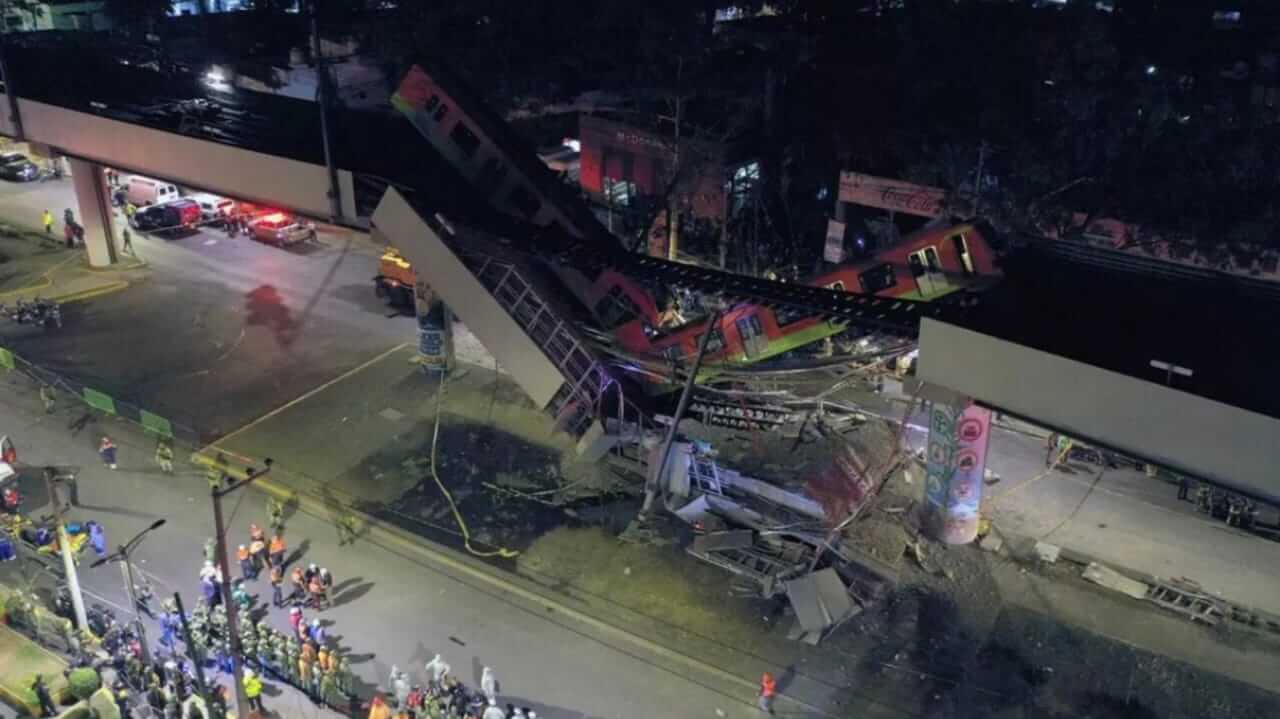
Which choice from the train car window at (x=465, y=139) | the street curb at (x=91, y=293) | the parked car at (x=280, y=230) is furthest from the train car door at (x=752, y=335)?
the street curb at (x=91, y=293)

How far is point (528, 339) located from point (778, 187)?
1321 cm

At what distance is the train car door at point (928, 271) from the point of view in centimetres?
2192

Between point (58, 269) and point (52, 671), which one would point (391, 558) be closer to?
point (52, 671)

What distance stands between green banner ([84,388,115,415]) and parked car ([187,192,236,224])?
16.1m

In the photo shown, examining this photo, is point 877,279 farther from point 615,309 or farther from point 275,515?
point 275,515

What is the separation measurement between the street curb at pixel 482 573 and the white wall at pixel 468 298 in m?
4.24

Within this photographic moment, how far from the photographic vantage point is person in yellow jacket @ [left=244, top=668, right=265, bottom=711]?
1716cm

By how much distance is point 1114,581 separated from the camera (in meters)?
20.6

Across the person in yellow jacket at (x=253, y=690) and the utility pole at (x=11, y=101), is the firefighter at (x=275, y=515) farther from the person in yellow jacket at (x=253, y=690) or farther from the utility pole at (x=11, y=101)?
the utility pole at (x=11, y=101)

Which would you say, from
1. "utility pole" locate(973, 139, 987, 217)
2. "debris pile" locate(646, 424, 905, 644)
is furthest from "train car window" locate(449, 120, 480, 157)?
"utility pole" locate(973, 139, 987, 217)

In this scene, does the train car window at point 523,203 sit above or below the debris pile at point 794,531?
above

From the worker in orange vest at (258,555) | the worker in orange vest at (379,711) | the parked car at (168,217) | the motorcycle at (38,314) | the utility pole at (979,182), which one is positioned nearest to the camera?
the worker in orange vest at (379,711)

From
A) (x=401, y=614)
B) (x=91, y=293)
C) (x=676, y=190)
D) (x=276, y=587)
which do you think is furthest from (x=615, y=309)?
(x=91, y=293)

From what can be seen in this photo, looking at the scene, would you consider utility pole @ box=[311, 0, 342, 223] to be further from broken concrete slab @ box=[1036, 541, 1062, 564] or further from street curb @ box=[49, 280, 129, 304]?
broken concrete slab @ box=[1036, 541, 1062, 564]
